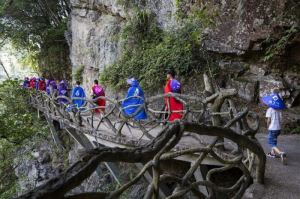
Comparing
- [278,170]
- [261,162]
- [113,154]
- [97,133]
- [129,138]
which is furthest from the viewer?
[97,133]

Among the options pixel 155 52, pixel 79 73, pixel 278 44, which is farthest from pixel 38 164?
pixel 278 44

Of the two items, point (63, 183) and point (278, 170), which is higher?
point (63, 183)

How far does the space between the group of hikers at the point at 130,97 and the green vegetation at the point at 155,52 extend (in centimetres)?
175

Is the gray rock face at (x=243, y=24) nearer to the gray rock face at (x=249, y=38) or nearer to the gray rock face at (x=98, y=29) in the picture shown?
the gray rock face at (x=249, y=38)

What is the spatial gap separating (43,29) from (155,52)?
Answer: 607 inches

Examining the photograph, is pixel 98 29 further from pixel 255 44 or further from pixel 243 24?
pixel 255 44

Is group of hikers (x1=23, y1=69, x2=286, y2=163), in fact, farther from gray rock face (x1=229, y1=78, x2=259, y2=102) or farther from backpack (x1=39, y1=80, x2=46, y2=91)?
backpack (x1=39, y1=80, x2=46, y2=91)

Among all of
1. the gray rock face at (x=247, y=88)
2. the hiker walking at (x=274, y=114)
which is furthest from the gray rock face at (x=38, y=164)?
the hiker walking at (x=274, y=114)

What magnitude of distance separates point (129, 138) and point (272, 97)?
3.29 m

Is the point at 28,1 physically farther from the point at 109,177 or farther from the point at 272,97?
the point at 272,97

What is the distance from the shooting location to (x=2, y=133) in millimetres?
8023

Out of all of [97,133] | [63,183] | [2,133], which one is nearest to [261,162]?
[63,183]

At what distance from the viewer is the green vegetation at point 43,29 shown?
2567cm

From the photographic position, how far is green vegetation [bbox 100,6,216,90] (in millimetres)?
12359
